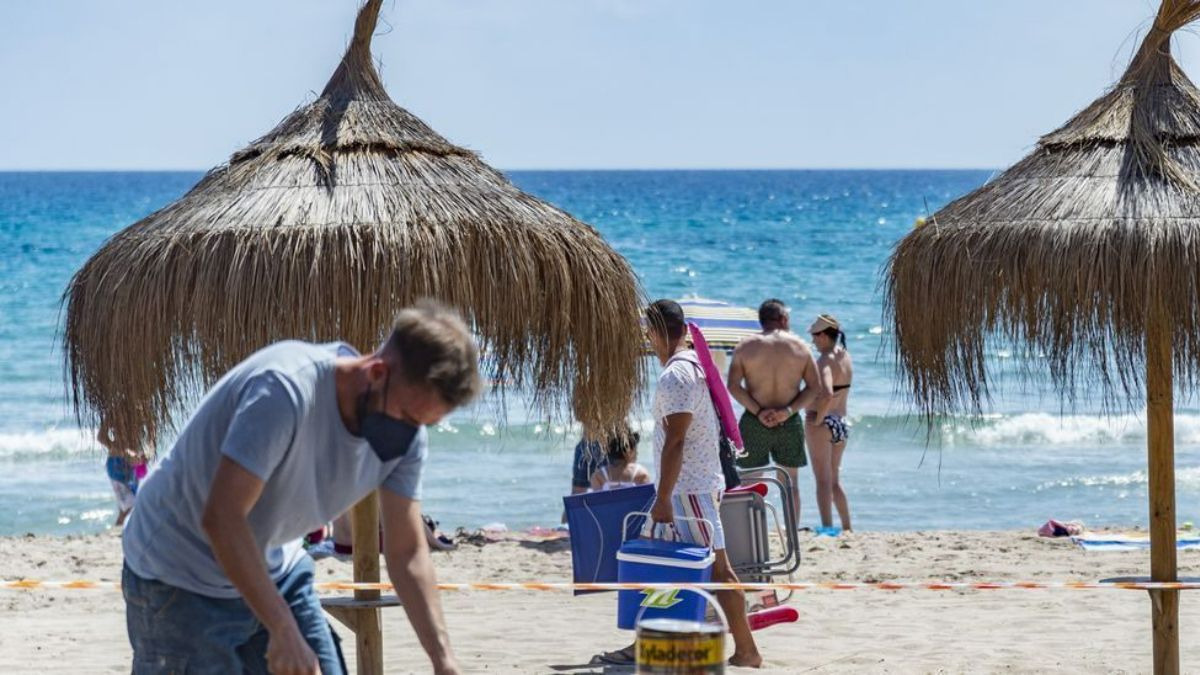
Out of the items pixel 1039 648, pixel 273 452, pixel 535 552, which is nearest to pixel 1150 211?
pixel 1039 648

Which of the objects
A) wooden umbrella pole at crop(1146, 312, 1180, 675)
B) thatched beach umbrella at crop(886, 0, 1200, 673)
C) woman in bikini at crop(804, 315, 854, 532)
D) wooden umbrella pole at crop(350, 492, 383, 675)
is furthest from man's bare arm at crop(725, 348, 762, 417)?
wooden umbrella pole at crop(350, 492, 383, 675)

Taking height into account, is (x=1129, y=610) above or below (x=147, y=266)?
below

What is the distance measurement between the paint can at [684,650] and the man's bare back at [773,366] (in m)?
6.88

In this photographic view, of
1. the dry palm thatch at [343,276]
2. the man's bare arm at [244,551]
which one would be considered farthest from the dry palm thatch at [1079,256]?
the man's bare arm at [244,551]

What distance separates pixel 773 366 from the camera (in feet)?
32.0

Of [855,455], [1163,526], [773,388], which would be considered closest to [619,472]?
[773,388]

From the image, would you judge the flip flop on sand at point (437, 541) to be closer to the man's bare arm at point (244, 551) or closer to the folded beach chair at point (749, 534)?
the folded beach chair at point (749, 534)

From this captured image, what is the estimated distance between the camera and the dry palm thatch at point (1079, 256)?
5281 millimetres

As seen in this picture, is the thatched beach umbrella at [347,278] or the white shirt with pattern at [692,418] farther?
the white shirt with pattern at [692,418]

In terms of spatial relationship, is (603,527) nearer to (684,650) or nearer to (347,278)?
(347,278)

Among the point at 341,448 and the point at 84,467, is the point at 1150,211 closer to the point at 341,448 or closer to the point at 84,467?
the point at 341,448

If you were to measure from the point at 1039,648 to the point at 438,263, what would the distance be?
128 inches

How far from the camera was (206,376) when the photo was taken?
5.28 meters

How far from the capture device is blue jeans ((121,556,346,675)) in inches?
124
